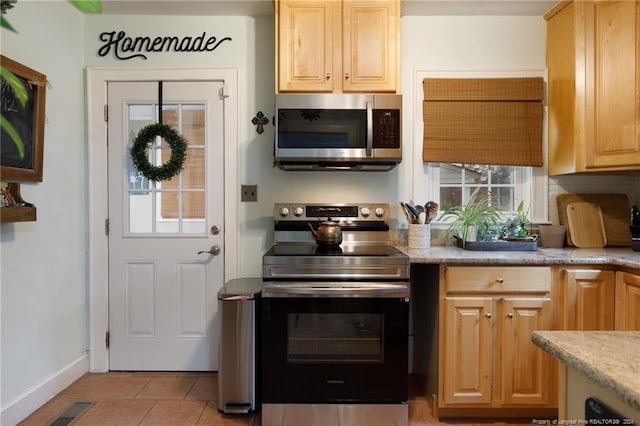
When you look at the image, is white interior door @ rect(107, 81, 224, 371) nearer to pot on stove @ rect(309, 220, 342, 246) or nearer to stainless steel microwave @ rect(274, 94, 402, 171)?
stainless steel microwave @ rect(274, 94, 402, 171)

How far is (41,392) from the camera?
213 cm

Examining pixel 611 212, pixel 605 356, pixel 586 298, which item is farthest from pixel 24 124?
pixel 611 212

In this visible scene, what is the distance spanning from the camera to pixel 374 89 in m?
2.27

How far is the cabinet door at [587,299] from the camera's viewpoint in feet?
6.50

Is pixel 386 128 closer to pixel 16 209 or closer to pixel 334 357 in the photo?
pixel 334 357

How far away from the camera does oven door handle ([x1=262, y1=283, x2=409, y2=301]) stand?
1.86 meters

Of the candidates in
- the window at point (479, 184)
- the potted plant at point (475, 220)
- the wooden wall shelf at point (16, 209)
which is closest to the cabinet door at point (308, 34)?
the window at point (479, 184)

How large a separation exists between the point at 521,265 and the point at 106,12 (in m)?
3.01

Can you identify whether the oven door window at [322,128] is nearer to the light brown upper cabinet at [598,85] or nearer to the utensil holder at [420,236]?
the utensil holder at [420,236]

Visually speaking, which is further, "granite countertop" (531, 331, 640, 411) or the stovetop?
the stovetop

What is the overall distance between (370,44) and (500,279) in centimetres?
153

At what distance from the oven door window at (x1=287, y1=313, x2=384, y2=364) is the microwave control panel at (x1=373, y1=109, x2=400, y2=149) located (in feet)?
3.17

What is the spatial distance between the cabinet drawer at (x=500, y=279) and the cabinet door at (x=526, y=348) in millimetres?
65

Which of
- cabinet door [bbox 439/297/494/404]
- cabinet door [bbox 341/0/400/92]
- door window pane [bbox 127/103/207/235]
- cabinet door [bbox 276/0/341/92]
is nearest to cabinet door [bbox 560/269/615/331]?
cabinet door [bbox 439/297/494/404]
